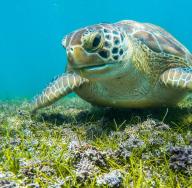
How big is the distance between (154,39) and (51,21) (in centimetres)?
13397

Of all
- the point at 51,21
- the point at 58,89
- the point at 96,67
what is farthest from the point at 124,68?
the point at 51,21

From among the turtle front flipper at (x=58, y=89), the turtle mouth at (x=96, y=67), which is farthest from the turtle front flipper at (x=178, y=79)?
the turtle front flipper at (x=58, y=89)

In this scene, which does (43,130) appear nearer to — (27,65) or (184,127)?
(184,127)

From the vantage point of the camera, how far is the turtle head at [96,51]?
4000mm

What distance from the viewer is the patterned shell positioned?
5.56 metres

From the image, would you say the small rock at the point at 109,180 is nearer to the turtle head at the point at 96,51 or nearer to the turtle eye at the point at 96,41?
the turtle head at the point at 96,51

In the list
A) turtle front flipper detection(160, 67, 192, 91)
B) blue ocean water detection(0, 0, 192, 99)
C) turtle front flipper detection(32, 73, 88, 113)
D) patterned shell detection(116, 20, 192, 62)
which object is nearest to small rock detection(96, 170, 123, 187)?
turtle front flipper detection(160, 67, 192, 91)

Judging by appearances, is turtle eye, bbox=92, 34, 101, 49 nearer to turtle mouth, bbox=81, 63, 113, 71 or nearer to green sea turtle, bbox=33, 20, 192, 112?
green sea turtle, bbox=33, 20, 192, 112

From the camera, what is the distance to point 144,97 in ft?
17.0

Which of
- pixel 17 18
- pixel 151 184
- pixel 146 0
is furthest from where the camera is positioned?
pixel 17 18

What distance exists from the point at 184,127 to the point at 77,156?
1.80 metres

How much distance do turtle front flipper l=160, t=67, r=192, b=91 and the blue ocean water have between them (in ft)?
270

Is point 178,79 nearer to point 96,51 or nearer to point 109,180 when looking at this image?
point 96,51

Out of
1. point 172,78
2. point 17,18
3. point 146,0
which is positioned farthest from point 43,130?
point 17,18
